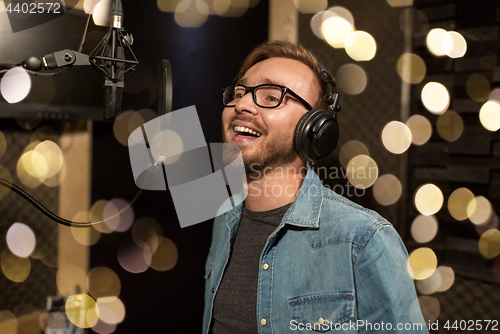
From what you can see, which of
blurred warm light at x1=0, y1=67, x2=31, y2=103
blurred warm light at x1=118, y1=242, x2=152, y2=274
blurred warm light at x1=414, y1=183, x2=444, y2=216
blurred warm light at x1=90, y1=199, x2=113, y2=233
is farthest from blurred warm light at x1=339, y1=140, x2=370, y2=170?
blurred warm light at x1=0, y1=67, x2=31, y2=103

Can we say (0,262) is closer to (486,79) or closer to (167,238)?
(167,238)

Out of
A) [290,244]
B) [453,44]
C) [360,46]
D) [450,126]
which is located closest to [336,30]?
[360,46]

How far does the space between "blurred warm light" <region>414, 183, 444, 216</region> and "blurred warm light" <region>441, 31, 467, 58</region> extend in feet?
2.31

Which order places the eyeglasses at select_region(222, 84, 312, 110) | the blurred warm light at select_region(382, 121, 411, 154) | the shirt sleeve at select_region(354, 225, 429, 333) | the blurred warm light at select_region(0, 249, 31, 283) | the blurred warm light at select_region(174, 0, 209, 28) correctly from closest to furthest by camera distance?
the shirt sleeve at select_region(354, 225, 429, 333) < the eyeglasses at select_region(222, 84, 312, 110) < the blurred warm light at select_region(0, 249, 31, 283) < the blurred warm light at select_region(174, 0, 209, 28) < the blurred warm light at select_region(382, 121, 411, 154)

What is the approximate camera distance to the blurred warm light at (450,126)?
1.67 metres

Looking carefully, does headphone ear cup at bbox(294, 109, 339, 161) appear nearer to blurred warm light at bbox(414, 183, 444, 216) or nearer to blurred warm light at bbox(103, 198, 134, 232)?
blurred warm light at bbox(103, 198, 134, 232)

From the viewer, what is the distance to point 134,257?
1.42 metres

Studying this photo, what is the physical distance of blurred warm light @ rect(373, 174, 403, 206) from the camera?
5.92 ft

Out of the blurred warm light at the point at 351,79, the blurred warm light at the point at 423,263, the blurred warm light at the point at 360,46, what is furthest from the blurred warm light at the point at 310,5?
the blurred warm light at the point at 423,263

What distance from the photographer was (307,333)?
98 centimetres

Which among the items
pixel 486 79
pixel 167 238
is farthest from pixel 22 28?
pixel 486 79

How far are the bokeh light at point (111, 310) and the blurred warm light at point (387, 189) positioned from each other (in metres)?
1.44

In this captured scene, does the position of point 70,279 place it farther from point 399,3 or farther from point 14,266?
point 399,3

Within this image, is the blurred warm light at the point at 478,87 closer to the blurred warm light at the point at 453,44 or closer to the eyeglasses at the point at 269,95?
the blurred warm light at the point at 453,44
